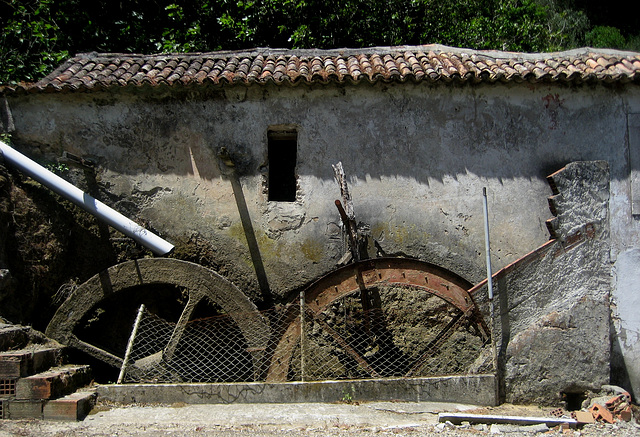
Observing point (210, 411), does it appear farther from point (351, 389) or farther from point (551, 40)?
point (551, 40)

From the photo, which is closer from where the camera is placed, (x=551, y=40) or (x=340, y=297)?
(x=340, y=297)

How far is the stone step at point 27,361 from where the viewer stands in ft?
17.2

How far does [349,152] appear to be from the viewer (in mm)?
7602

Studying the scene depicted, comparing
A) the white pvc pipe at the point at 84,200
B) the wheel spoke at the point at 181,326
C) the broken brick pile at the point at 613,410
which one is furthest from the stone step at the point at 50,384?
the broken brick pile at the point at 613,410

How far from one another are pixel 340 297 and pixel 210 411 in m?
2.04

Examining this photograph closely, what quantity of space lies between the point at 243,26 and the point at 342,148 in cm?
543

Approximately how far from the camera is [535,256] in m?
6.18

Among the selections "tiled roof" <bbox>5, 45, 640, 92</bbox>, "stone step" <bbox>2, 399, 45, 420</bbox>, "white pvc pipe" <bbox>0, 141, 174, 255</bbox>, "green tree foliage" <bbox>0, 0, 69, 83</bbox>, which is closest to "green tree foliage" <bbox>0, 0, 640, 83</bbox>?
"green tree foliage" <bbox>0, 0, 69, 83</bbox>

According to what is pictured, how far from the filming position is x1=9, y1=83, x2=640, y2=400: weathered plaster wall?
7.48 metres

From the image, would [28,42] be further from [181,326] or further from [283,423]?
[283,423]

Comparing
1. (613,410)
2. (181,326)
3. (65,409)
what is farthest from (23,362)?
(613,410)

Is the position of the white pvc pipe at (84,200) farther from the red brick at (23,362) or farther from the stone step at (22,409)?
the stone step at (22,409)

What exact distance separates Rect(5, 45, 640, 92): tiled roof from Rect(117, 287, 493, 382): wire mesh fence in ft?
9.26

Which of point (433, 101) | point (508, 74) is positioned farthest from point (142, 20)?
point (508, 74)
